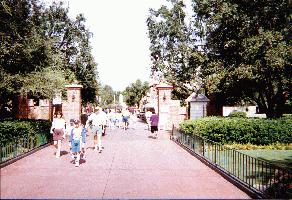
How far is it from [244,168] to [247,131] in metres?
6.58

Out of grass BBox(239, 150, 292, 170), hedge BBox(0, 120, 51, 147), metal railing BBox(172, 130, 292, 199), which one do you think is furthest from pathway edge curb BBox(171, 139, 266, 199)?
hedge BBox(0, 120, 51, 147)

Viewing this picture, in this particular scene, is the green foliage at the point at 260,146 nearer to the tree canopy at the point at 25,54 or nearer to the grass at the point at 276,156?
the grass at the point at 276,156

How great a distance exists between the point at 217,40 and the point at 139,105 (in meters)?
68.9

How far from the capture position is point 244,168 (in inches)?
Answer: 481

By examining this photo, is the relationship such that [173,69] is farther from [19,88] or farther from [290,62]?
[19,88]

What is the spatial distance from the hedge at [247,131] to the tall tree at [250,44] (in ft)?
9.85

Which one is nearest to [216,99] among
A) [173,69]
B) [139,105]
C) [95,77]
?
[173,69]

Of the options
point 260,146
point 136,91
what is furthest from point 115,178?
point 136,91

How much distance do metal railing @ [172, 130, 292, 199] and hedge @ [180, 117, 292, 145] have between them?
1647mm

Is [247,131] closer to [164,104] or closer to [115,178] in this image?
[164,104]

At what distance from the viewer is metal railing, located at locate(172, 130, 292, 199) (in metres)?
8.15

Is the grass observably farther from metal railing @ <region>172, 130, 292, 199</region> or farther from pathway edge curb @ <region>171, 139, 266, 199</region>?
pathway edge curb @ <region>171, 139, 266, 199</region>

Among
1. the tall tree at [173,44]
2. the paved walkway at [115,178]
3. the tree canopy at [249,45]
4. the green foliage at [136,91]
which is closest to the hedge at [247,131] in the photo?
the tree canopy at [249,45]

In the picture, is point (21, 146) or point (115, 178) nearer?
point (115, 178)
